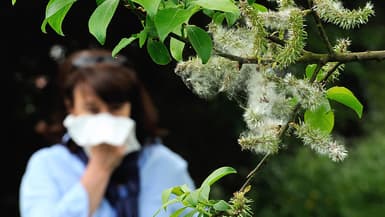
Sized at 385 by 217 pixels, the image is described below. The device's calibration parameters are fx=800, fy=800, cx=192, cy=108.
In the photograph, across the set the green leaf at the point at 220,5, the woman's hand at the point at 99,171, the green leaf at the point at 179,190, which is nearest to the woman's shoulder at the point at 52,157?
the woman's hand at the point at 99,171

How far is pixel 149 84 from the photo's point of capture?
169 inches

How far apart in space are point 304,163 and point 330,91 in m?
3.90

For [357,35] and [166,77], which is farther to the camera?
[357,35]

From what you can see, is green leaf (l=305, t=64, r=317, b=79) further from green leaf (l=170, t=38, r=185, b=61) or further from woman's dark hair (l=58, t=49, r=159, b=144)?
woman's dark hair (l=58, t=49, r=159, b=144)

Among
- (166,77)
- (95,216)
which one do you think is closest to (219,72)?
(95,216)

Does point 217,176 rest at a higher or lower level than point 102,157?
higher

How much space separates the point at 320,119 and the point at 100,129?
180 cm

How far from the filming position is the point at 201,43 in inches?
33.5

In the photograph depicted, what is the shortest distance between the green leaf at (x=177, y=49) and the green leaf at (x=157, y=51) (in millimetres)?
56

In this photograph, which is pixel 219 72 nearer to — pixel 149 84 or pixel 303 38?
pixel 303 38

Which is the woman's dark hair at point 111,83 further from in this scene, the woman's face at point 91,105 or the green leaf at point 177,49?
the green leaf at point 177,49

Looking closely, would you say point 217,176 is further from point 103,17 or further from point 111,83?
point 111,83

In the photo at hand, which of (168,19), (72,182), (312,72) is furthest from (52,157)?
(168,19)

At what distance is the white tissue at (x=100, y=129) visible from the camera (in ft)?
8.77
